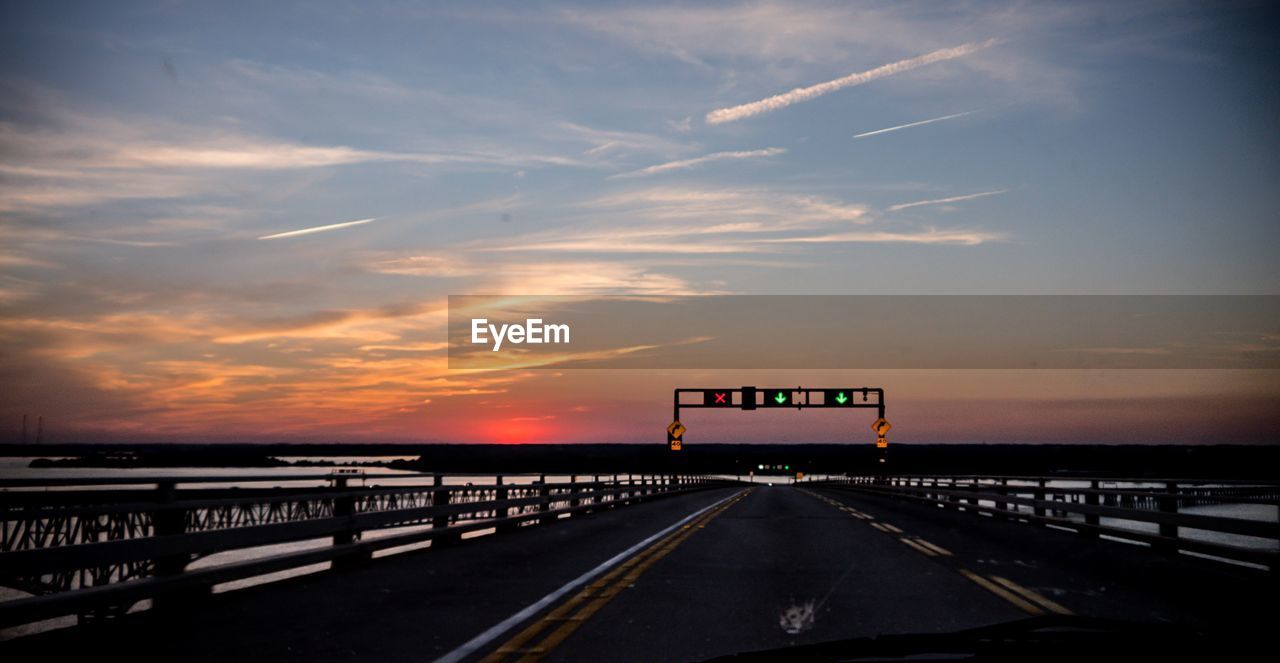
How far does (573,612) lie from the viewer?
10.9 metres

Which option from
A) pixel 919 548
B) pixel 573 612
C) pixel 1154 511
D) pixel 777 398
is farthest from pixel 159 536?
pixel 777 398

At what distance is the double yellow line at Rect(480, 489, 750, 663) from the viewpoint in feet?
28.6

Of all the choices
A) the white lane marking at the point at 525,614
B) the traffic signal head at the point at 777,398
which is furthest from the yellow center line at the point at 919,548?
the traffic signal head at the point at 777,398

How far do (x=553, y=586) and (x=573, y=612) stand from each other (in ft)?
7.58

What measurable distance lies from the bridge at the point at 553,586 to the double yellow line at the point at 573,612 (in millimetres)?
44

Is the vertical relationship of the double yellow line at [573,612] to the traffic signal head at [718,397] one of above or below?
below

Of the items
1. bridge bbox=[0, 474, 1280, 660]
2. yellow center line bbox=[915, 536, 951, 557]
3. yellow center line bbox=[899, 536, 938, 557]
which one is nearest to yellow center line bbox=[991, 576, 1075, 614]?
bridge bbox=[0, 474, 1280, 660]

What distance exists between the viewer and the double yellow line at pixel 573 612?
872cm

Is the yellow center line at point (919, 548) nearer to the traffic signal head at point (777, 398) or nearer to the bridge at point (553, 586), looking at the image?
the bridge at point (553, 586)

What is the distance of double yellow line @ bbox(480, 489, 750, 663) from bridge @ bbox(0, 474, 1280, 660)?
44mm

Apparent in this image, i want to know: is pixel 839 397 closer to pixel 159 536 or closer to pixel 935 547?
pixel 935 547

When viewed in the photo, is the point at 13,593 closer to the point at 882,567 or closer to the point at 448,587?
the point at 448,587

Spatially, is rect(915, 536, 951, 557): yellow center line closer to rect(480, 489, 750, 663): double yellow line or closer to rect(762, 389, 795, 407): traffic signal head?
rect(480, 489, 750, 663): double yellow line

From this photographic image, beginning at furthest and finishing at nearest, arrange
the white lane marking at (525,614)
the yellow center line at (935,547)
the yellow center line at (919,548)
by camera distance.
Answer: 1. the yellow center line at (935,547)
2. the yellow center line at (919,548)
3. the white lane marking at (525,614)
